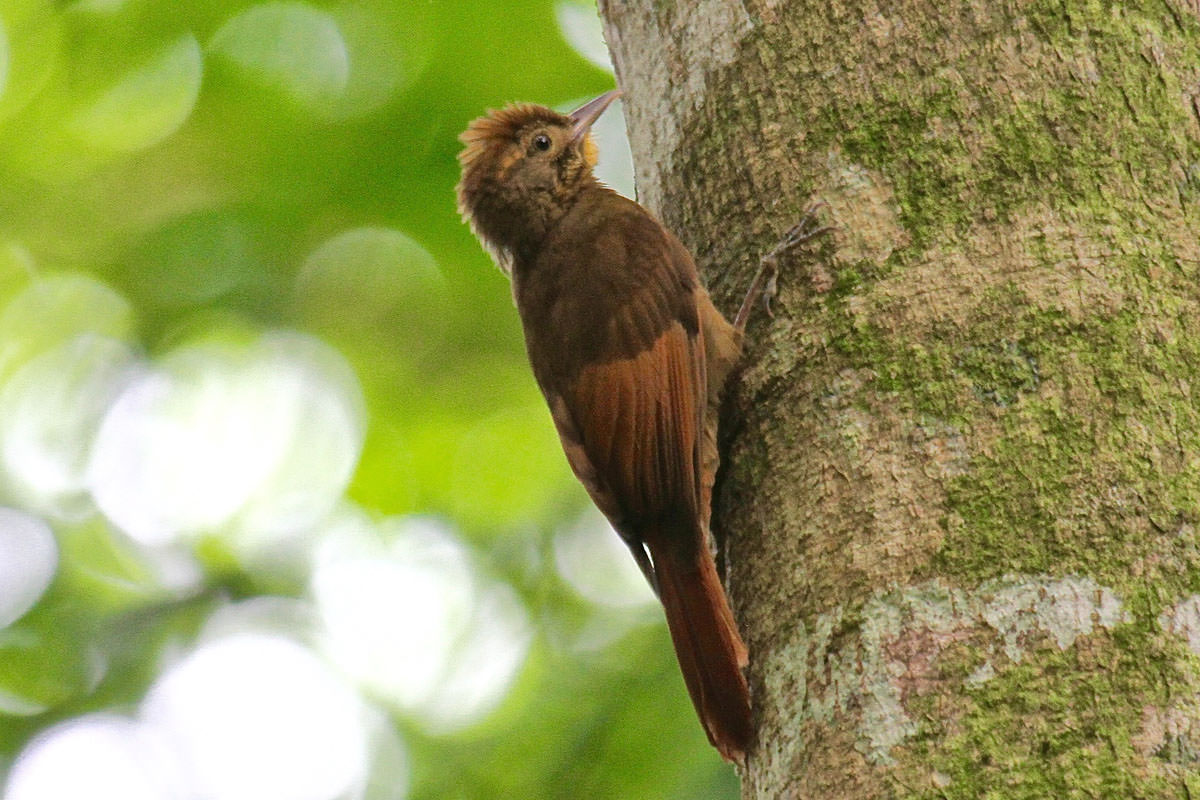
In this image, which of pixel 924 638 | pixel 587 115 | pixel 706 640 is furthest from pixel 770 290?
pixel 587 115

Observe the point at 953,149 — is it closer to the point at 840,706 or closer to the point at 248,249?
the point at 840,706

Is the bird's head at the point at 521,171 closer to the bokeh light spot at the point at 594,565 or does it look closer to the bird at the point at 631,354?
the bird at the point at 631,354

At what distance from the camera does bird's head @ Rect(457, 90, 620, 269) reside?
3.85 meters

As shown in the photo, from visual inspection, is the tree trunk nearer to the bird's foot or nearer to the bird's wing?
the bird's foot

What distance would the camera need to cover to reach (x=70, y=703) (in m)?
5.24

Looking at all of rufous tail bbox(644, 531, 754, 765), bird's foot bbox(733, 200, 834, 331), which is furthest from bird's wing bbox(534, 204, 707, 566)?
bird's foot bbox(733, 200, 834, 331)

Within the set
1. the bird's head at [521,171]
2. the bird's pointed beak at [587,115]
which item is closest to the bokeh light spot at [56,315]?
the bird's head at [521,171]

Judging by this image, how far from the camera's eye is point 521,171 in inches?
154

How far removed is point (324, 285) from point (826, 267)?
10.8ft

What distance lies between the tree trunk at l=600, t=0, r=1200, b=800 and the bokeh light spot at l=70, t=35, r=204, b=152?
8.95ft

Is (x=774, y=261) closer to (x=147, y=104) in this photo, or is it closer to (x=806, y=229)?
(x=806, y=229)

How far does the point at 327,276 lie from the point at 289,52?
90 cm

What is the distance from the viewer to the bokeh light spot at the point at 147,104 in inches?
192

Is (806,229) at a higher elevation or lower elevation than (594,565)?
higher
